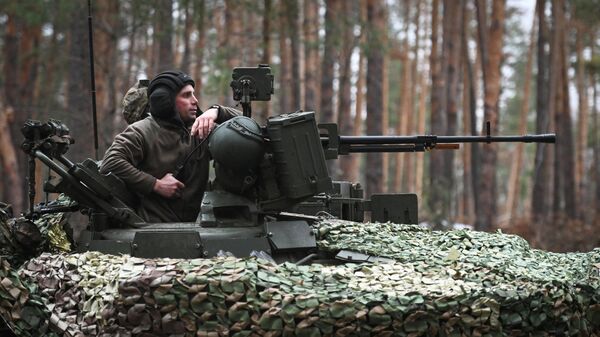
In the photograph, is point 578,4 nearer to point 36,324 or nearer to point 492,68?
point 492,68

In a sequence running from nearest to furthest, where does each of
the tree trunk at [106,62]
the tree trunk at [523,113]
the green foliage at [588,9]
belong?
the tree trunk at [106,62]
the green foliage at [588,9]
the tree trunk at [523,113]

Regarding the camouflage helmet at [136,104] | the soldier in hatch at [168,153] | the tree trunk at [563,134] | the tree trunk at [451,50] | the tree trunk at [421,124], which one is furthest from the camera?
the tree trunk at [421,124]

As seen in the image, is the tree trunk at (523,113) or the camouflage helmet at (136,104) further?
the tree trunk at (523,113)

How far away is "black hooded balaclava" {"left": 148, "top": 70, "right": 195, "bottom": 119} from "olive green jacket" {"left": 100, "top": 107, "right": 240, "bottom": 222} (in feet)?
0.31

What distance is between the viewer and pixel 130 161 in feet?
24.4

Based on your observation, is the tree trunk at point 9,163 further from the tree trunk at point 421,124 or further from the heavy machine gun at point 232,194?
the tree trunk at point 421,124

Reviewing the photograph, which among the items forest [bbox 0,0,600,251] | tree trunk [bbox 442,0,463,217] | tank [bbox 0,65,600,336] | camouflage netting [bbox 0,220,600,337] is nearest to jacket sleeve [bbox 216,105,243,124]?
tank [bbox 0,65,600,336]

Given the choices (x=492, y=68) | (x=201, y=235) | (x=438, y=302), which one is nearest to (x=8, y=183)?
(x=492, y=68)

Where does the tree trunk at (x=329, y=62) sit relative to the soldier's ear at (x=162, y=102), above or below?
above

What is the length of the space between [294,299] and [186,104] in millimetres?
2649

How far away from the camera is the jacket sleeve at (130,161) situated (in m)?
7.25

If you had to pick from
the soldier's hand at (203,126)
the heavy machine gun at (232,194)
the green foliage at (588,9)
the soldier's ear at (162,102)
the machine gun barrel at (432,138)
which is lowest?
the heavy machine gun at (232,194)

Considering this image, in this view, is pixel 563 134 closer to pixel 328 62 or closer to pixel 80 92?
pixel 328 62

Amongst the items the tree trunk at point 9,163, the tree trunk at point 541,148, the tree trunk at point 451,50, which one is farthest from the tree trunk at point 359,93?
the tree trunk at point 9,163
